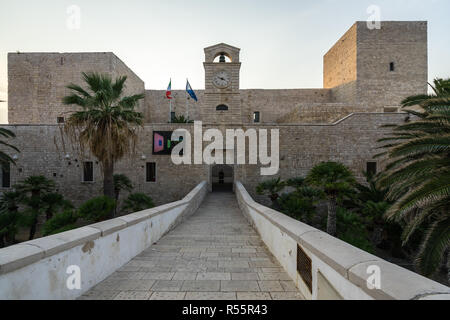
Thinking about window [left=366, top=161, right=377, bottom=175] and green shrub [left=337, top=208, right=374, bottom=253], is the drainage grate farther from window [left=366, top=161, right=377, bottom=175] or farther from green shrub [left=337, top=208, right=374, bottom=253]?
window [left=366, top=161, right=377, bottom=175]

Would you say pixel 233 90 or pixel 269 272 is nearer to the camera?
pixel 269 272

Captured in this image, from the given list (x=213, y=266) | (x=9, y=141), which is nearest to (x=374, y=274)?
(x=213, y=266)

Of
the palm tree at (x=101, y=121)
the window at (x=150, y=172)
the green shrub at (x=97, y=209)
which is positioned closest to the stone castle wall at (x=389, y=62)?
the window at (x=150, y=172)

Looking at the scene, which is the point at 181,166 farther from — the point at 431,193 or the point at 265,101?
the point at 265,101

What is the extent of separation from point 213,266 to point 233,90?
12.5 metres

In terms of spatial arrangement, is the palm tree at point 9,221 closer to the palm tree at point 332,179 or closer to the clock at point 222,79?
the palm tree at point 332,179

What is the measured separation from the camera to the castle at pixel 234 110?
13664mm

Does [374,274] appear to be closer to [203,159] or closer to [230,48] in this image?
[203,159]

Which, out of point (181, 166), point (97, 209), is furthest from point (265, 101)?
point (97, 209)

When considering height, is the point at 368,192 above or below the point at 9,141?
below

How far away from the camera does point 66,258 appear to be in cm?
214

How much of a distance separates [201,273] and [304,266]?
1.42m

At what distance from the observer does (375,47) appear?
18594mm

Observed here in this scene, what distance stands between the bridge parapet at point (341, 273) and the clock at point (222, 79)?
12357mm
